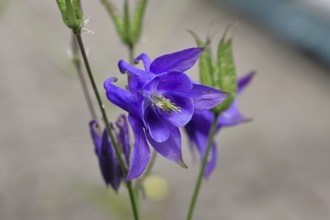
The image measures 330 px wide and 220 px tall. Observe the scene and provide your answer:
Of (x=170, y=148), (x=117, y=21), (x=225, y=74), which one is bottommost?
(x=170, y=148)

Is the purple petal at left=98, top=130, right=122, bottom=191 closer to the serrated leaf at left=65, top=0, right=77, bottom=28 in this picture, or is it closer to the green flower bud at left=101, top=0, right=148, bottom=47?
the serrated leaf at left=65, top=0, right=77, bottom=28

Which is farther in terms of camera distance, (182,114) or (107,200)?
(107,200)

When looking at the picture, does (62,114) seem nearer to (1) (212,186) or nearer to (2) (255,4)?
(1) (212,186)

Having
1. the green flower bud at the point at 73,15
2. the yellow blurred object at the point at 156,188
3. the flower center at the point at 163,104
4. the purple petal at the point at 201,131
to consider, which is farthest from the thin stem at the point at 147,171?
the yellow blurred object at the point at 156,188

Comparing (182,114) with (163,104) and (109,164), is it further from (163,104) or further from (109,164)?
(109,164)

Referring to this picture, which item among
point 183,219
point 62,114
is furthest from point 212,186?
point 62,114

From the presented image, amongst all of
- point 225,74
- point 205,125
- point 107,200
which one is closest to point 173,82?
point 225,74

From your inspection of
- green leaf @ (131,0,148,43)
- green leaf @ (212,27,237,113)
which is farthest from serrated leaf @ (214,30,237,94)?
green leaf @ (131,0,148,43)
